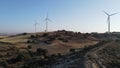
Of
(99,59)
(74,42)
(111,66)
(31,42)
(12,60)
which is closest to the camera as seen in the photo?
(111,66)

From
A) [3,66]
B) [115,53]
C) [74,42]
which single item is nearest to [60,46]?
[74,42]

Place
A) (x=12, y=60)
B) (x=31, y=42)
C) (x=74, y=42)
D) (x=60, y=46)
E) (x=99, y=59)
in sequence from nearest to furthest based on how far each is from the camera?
(x=99, y=59), (x=12, y=60), (x=60, y=46), (x=31, y=42), (x=74, y=42)

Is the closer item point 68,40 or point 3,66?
point 3,66

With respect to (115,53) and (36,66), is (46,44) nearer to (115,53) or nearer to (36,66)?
(115,53)

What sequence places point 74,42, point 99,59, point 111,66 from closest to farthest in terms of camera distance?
point 111,66, point 99,59, point 74,42

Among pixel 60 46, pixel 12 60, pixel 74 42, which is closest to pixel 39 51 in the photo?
pixel 12 60

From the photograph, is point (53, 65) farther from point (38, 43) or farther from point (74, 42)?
point (74, 42)

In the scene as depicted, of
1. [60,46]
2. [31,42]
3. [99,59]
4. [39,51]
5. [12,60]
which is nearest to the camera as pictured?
[99,59]

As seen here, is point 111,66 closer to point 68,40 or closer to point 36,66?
point 36,66

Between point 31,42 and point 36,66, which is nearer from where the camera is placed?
point 36,66
